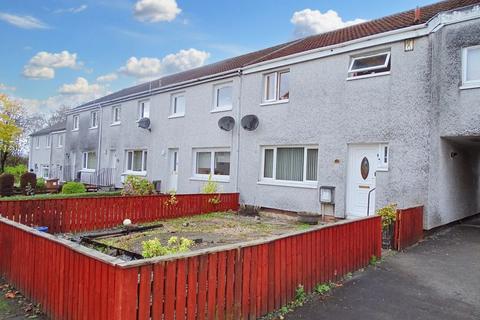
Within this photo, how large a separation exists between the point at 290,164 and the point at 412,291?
293 inches

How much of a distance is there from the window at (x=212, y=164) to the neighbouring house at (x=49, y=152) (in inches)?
659

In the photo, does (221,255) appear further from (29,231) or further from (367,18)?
(367,18)

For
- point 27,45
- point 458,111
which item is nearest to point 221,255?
point 458,111

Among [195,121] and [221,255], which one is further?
[195,121]

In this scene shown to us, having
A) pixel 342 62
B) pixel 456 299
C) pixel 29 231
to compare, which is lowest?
pixel 456 299

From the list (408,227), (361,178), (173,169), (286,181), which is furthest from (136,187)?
(408,227)

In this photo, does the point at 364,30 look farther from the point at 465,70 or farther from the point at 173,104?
the point at 173,104

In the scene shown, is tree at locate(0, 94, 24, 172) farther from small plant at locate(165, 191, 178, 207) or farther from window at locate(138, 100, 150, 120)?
small plant at locate(165, 191, 178, 207)

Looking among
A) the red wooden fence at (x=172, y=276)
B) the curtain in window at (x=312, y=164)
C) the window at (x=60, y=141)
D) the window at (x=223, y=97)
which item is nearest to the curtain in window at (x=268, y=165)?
the curtain in window at (x=312, y=164)

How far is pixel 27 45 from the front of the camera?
2170 centimetres

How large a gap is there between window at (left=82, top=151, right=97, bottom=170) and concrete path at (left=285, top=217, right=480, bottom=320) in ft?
71.1

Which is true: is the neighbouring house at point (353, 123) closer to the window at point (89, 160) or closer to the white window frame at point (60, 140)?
the window at point (89, 160)

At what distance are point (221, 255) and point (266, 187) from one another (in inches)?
357

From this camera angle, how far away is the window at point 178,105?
17663 millimetres
